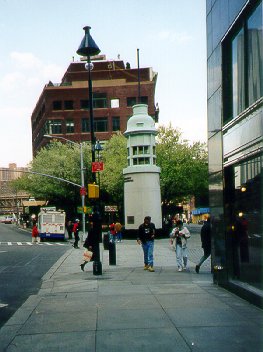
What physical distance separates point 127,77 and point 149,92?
8.50 meters

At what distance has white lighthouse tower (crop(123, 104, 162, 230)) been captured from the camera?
49.8 m

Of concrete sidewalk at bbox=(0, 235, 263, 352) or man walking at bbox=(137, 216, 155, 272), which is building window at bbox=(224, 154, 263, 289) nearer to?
concrete sidewalk at bbox=(0, 235, 263, 352)

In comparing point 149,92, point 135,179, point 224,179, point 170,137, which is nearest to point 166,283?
point 224,179

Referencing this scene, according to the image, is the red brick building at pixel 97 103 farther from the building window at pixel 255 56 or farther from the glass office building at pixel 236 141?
the building window at pixel 255 56

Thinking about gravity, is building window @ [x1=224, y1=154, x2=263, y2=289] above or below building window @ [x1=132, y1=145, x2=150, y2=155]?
below

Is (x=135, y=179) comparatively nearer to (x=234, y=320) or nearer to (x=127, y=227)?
(x=127, y=227)

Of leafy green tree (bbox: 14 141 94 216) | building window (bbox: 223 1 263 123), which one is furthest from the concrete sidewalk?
leafy green tree (bbox: 14 141 94 216)

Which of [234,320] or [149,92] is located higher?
[149,92]

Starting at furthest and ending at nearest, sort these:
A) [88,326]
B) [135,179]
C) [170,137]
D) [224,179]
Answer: [170,137] → [135,179] → [224,179] → [88,326]

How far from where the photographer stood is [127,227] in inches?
1996

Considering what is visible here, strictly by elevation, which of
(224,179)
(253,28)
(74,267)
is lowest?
(74,267)

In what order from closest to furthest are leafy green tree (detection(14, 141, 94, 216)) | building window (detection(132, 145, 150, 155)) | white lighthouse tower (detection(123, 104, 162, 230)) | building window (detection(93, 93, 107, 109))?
1. white lighthouse tower (detection(123, 104, 162, 230))
2. building window (detection(132, 145, 150, 155))
3. leafy green tree (detection(14, 141, 94, 216))
4. building window (detection(93, 93, 107, 109))

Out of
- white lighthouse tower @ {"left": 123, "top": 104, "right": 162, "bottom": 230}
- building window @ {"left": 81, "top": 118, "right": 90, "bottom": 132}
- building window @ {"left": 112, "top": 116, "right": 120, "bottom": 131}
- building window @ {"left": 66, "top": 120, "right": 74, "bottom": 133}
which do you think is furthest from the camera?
building window @ {"left": 66, "top": 120, "right": 74, "bottom": 133}

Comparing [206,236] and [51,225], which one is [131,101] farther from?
[206,236]
